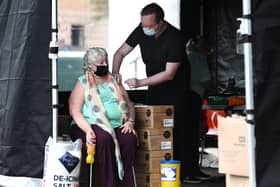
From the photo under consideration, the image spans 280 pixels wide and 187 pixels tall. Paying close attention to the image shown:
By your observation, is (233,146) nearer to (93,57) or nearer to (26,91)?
(93,57)

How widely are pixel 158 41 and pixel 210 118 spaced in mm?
1775

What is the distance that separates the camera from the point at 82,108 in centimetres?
648

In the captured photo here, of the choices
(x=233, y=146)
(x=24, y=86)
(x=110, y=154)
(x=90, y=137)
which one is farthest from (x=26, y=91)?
(x=233, y=146)

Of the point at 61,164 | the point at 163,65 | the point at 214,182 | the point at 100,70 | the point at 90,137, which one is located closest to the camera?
the point at 61,164

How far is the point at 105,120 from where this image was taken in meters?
6.41

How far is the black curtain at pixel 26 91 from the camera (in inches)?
244

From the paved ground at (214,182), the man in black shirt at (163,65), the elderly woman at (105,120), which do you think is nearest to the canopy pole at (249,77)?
the elderly woman at (105,120)

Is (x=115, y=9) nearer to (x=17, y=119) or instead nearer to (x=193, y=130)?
(x=193, y=130)

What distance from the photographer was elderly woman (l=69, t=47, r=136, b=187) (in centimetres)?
631

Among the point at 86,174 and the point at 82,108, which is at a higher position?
the point at 82,108

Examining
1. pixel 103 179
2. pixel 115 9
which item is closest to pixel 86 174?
pixel 103 179

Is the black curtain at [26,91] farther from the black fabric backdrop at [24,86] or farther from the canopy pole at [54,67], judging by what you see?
the canopy pole at [54,67]

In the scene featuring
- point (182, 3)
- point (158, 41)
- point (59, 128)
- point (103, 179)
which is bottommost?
point (103, 179)

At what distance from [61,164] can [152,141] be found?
978mm
